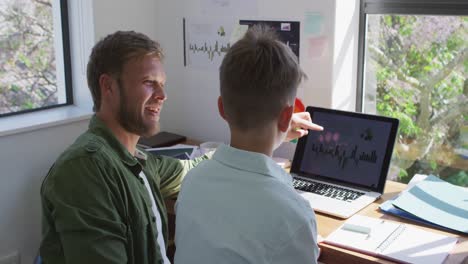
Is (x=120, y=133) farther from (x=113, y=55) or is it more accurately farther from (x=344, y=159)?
(x=344, y=159)

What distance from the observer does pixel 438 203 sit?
189 centimetres

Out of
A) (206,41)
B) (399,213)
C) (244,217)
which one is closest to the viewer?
(244,217)

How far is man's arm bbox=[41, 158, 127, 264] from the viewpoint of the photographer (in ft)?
4.68

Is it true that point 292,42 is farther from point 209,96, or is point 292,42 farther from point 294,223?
point 294,223

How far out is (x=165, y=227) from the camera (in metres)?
1.79

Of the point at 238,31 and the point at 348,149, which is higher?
the point at 238,31

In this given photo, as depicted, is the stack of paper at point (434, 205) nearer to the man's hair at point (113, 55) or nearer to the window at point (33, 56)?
the man's hair at point (113, 55)

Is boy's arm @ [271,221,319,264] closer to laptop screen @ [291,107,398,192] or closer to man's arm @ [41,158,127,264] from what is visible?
man's arm @ [41,158,127,264]

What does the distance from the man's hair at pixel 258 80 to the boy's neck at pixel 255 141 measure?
0.01 meters

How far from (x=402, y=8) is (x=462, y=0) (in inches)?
8.8

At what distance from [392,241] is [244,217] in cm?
72

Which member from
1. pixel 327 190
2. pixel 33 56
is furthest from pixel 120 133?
pixel 33 56

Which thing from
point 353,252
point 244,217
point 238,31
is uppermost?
point 238,31

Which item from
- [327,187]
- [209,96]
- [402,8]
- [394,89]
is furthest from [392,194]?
[209,96]
